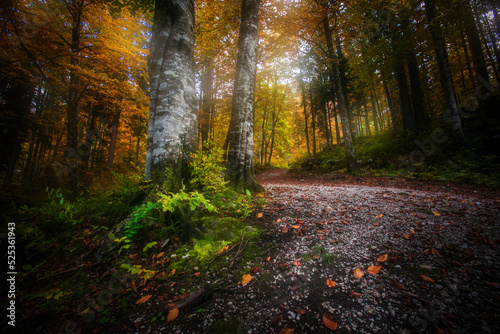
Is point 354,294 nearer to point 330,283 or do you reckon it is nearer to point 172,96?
point 330,283

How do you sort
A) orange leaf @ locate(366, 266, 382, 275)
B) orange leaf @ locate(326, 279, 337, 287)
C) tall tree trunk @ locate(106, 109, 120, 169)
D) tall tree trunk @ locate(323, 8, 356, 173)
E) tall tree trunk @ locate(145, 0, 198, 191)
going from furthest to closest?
1. tall tree trunk @ locate(106, 109, 120, 169)
2. tall tree trunk @ locate(323, 8, 356, 173)
3. tall tree trunk @ locate(145, 0, 198, 191)
4. orange leaf @ locate(366, 266, 382, 275)
5. orange leaf @ locate(326, 279, 337, 287)

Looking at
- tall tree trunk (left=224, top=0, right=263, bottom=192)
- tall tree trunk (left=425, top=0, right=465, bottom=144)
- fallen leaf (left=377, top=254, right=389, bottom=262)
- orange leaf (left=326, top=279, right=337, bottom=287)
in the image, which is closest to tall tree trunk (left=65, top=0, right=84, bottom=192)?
tall tree trunk (left=224, top=0, right=263, bottom=192)

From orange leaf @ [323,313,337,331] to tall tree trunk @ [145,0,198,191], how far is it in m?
2.66

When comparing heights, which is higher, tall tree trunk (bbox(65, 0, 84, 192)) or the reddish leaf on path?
tall tree trunk (bbox(65, 0, 84, 192))

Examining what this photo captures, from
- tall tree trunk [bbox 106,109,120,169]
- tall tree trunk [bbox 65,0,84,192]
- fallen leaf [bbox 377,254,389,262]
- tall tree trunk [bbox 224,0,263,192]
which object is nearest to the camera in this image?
fallen leaf [bbox 377,254,389,262]

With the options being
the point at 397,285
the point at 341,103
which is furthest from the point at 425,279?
the point at 341,103

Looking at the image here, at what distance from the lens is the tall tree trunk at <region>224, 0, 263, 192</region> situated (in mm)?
4367

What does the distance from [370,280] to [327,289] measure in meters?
0.48

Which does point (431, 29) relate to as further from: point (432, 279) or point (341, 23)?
point (432, 279)

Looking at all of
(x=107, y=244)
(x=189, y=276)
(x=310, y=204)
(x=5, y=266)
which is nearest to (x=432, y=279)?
(x=310, y=204)

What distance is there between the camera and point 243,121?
14.8ft

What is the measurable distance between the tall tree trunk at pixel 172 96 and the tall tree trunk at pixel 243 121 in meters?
1.24

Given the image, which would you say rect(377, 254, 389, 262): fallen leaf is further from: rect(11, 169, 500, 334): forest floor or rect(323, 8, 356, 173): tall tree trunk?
rect(323, 8, 356, 173): tall tree trunk

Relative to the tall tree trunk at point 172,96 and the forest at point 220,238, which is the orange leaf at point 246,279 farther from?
the tall tree trunk at point 172,96
